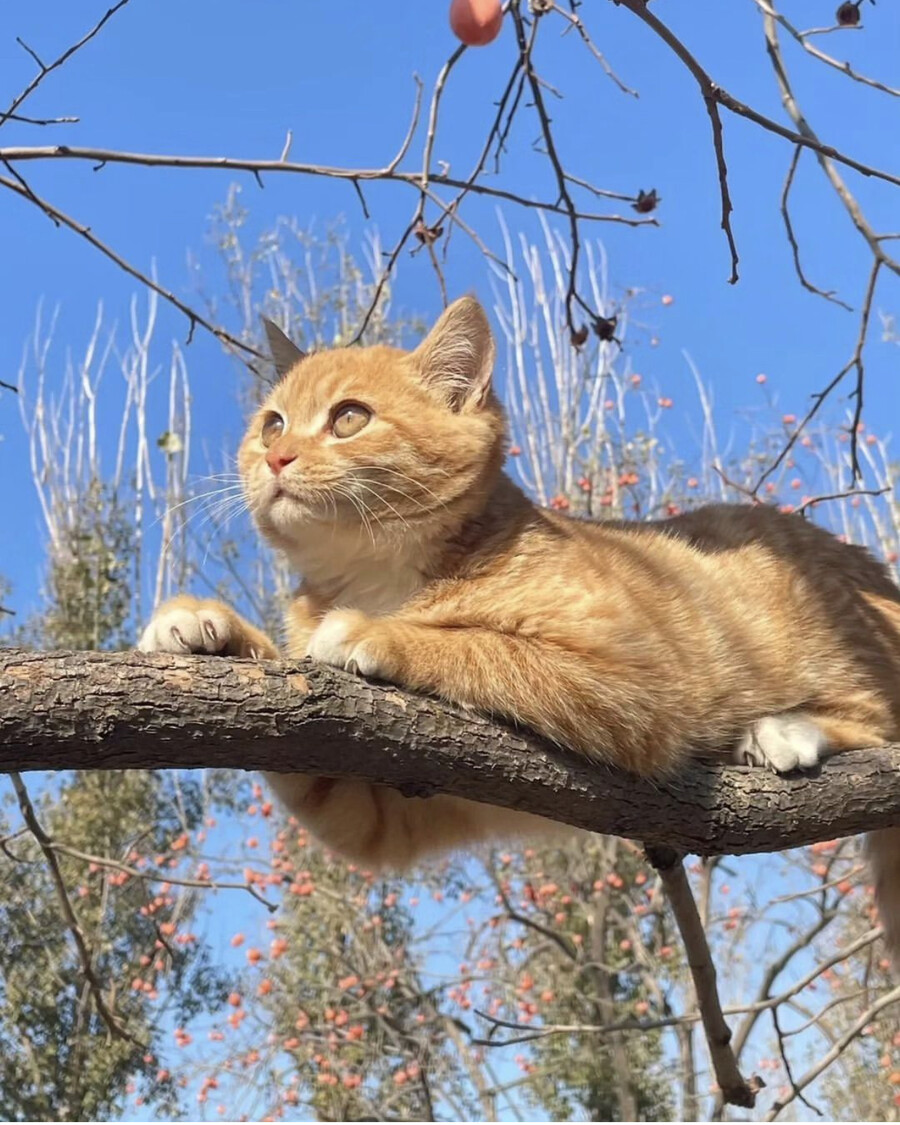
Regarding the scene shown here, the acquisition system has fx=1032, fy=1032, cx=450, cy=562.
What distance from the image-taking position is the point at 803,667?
6.83 feet

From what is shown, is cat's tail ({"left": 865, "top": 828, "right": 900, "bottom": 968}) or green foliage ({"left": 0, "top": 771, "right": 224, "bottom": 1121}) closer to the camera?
cat's tail ({"left": 865, "top": 828, "right": 900, "bottom": 968})

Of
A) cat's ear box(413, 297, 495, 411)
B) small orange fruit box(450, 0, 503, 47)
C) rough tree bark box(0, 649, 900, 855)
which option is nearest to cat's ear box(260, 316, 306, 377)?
cat's ear box(413, 297, 495, 411)

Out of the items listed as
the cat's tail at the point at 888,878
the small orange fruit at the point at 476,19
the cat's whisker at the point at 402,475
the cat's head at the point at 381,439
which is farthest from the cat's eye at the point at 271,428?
the cat's tail at the point at 888,878

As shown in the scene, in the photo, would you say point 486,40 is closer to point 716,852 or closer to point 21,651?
point 21,651

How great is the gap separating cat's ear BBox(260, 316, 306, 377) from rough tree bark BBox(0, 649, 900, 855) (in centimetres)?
127

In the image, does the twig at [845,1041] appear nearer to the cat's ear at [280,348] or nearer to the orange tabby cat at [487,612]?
the orange tabby cat at [487,612]

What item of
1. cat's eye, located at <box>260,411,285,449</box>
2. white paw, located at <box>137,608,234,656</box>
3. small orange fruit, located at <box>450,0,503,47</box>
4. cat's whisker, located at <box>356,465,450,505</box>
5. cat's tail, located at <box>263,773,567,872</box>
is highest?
small orange fruit, located at <box>450,0,503,47</box>

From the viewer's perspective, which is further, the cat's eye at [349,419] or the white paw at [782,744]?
the cat's eye at [349,419]

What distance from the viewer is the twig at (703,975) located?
1.87m

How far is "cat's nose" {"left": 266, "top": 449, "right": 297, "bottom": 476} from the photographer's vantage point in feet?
5.93

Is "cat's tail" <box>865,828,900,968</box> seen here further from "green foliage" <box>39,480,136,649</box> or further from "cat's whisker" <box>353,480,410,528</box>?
"green foliage" <box>39,480,136,649</box>

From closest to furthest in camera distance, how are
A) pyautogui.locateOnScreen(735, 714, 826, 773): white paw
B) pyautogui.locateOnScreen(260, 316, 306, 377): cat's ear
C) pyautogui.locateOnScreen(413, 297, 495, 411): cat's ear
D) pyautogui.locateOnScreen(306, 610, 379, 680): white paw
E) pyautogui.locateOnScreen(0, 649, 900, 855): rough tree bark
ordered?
pyautogui.locateOnScreen(0, 649, 900, 855): rough tree bark, pyautogui.locateOnScreen(306, 610, 379, 680): white paw, pyautogui.locateOnScreen(735, 714, 826, 773): white paw, pyautogui.locateOnScreen(413, 297, 495, 411): cat's ear, pyautogui.locateOnScreen(260, 316, 306, 377): cat's ear

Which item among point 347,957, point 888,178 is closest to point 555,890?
point 347,957

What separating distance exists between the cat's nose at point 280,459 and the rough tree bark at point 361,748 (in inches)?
22.9
